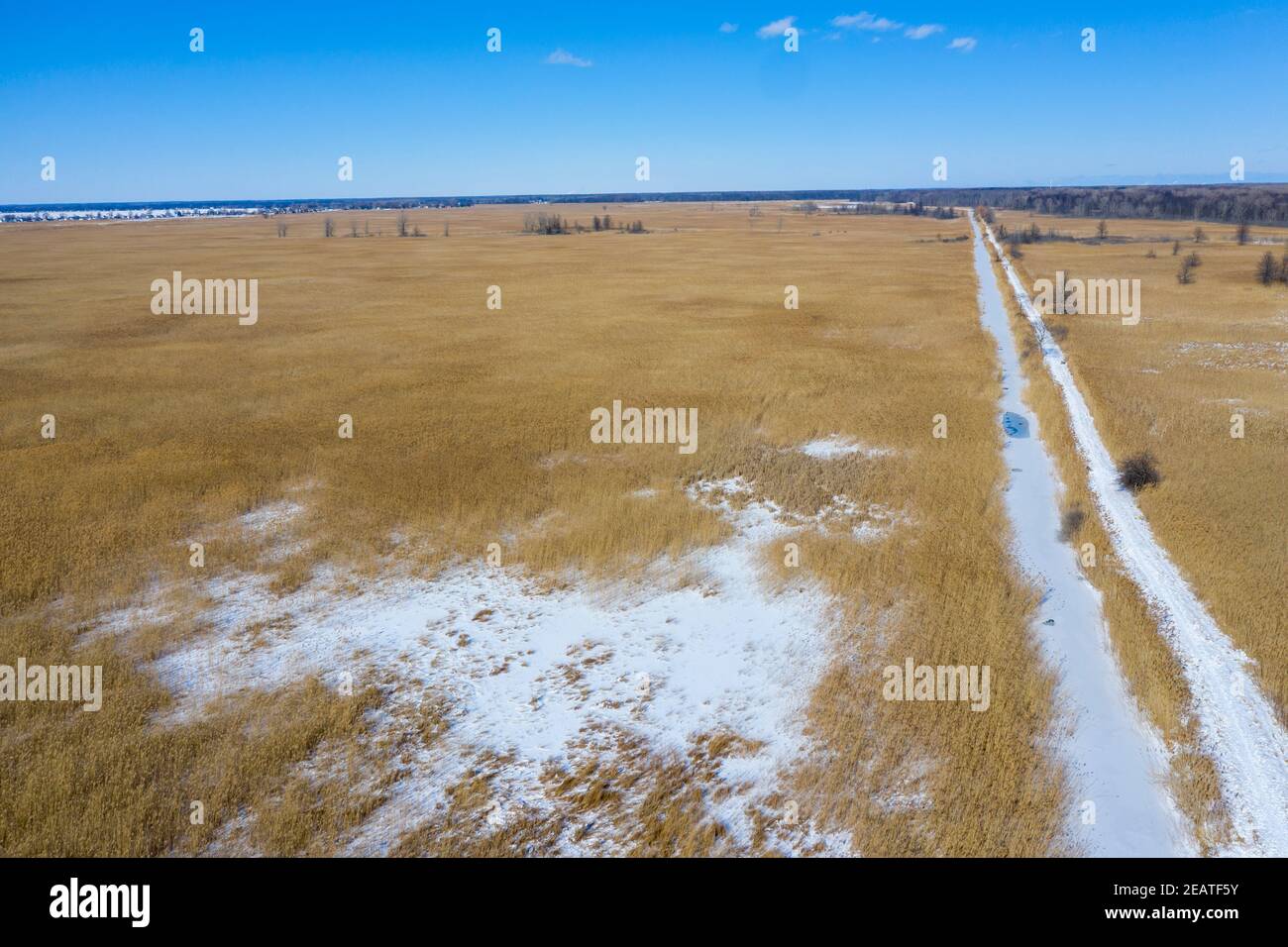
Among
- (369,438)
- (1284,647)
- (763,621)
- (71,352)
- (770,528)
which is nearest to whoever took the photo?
(1284,647)

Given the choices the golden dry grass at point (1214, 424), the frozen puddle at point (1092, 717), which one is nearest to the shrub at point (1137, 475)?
the golden dry grass at point (1214, 424)

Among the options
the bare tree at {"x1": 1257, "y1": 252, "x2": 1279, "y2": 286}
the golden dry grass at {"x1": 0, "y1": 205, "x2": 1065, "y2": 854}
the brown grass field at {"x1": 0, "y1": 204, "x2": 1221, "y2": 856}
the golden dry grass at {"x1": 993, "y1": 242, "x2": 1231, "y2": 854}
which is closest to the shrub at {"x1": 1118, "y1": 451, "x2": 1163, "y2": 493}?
the brown grass field at {"x1": 0, "y1": 204, "x2": 1221, "y2": 856}

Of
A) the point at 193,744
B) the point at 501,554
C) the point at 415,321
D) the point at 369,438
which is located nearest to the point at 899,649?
the point at 501,554

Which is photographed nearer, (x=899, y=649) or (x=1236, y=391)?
(x=899, y=649)

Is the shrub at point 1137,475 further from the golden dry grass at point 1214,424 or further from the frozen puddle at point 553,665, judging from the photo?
the frozen puddle at point 553,665

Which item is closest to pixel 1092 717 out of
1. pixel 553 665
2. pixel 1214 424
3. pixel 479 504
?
pixel 553 665

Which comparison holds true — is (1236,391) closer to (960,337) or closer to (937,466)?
(960,337)
